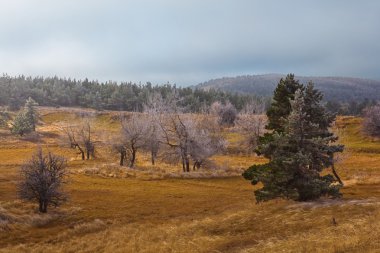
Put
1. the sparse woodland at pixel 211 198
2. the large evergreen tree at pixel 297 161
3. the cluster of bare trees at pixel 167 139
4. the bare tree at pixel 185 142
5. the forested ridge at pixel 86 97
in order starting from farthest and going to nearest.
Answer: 1. the forested ridge at pixel 86 97
2. the cluster of bare trees at pixel 167 139
3. the bare tree at pixel 185 142
4. the large evergreen tree at pixel 297 161
5. the sparse woodland at pixel 211 198

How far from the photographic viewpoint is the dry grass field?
2150cm

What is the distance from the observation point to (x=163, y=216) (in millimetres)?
34625

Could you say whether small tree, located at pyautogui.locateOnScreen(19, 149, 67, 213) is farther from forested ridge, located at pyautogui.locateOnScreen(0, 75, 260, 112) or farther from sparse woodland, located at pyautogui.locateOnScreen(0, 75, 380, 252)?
forested ridge, located at pyautogui.locateOnScreen(0, 75, 260, 112)

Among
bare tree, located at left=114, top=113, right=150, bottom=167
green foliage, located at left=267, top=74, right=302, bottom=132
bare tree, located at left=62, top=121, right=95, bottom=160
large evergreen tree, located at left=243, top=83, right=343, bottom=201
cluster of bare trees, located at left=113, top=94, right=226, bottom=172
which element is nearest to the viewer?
large evergreen tree, located at left=243, top=83, right=343, bottom=201

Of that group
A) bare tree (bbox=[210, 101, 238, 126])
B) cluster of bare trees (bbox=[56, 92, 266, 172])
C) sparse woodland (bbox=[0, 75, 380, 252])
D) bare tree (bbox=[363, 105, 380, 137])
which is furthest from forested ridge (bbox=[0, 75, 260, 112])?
sparse woodland (bbox=[0, 75, 380, 252])

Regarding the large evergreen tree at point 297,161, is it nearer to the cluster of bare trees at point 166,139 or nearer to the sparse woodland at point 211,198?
the sparse woodland at point 211,198

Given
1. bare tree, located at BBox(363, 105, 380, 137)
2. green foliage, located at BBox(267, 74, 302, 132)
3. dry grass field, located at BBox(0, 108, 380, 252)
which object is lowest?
dry grass field, located at BBox(0, 108, 380, 252)

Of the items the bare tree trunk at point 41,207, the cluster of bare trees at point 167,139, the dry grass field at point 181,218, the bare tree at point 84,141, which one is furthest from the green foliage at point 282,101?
the bare tree at point 84,141

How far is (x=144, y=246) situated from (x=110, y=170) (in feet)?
122

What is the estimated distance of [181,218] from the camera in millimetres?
32969

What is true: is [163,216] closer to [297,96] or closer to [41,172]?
[41,172]

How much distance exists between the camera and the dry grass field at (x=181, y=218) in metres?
21.5

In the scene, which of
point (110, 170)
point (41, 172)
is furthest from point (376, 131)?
point (41, 172)

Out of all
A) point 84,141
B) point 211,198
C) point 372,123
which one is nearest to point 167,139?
point 84,141
